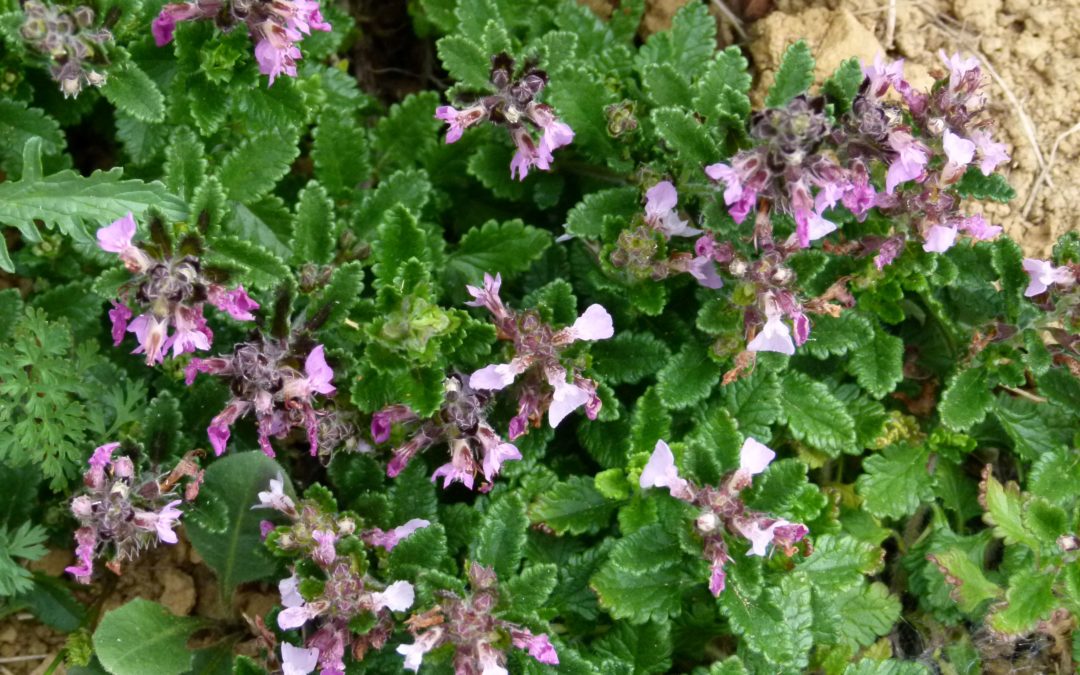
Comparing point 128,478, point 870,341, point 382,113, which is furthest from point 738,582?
point 382,113

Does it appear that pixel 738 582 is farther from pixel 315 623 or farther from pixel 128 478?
pixel 128 478

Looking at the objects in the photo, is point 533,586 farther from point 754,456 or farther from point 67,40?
point 67,40

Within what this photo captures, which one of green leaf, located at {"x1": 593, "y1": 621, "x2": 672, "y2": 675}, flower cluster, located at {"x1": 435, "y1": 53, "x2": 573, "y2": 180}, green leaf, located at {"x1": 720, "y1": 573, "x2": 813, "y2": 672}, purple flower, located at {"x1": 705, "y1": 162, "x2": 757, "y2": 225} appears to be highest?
purple flower, located at {"x1": 705, "y1": 162, "x2": 757, "y2": 225}

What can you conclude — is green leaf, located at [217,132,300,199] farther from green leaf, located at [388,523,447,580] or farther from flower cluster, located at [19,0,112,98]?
green leaf, located at [388,523,447,580]

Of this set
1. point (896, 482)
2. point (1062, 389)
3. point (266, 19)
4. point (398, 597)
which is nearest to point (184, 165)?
point (266, 19)

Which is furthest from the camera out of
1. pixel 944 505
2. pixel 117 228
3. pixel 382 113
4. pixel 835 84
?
pixel 382 113

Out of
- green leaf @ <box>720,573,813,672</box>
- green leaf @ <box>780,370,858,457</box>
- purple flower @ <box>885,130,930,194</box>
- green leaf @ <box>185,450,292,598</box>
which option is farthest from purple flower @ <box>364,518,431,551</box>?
purple flower @ <box>885,130,930,194</box>

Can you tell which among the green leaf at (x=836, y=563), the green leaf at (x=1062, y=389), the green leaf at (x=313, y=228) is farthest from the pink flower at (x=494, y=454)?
the green leaf at (x=1062, y=389)
